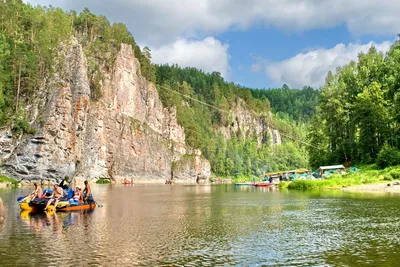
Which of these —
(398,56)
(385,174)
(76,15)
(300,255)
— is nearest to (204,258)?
(300,255)

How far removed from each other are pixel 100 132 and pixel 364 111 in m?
61.9

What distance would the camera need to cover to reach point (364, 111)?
6669 centimetres

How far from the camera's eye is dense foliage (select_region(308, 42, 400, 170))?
64500 millimetres

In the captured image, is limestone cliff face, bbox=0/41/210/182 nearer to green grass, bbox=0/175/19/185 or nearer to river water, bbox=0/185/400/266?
green grass, bbox=0/175/19/185

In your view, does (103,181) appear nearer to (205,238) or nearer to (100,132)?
(100,132)

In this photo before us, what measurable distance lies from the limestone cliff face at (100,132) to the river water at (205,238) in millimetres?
53001

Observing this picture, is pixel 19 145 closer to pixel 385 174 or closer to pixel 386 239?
pixel 385 174

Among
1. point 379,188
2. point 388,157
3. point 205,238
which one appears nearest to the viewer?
point 205,238

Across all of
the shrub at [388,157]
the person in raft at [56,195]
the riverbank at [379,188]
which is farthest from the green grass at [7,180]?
the shrub at [388,157]

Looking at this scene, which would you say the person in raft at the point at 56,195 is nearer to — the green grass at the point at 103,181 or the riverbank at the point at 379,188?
the riverbank at the point at 379,188

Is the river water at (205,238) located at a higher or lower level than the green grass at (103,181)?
lower

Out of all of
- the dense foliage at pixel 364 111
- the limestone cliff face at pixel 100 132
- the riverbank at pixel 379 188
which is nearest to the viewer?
the riverbank at pixel 379 188

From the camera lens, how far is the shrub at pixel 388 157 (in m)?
58.1

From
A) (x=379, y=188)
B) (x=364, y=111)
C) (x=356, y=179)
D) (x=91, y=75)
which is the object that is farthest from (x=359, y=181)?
(x=91, y=75)
